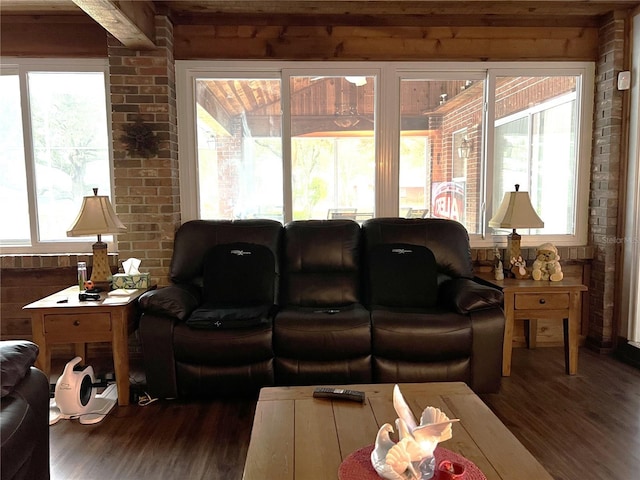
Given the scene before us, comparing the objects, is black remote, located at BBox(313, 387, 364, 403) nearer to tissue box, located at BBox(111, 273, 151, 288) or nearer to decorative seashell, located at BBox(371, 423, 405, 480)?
decorative seashell, located at BBox(371, 423, 405, 480)

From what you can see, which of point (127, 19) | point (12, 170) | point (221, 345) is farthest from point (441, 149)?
point (12, 170)

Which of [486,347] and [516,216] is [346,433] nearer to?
[486,347]

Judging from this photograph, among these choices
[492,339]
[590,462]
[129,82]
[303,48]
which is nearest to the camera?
[590,462]

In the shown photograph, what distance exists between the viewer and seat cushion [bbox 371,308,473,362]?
250 cm

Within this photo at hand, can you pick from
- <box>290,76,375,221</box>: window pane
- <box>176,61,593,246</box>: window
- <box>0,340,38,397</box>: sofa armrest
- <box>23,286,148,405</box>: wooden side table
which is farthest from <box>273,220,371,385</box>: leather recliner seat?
<box>0,340,38,397</box>: sofa armrest

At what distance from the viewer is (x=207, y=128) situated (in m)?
3.44

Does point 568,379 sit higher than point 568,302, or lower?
lower

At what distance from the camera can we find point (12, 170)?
336 cm

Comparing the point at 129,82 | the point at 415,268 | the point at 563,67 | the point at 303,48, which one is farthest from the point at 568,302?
the point at 129,82

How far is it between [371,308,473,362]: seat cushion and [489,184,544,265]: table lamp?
944 millimetres

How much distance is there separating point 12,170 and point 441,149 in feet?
11.0

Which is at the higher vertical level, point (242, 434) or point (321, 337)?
point (321, 337)

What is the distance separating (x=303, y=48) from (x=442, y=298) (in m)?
2.12

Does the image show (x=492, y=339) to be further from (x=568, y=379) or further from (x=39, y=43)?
(x=39, y=43)
